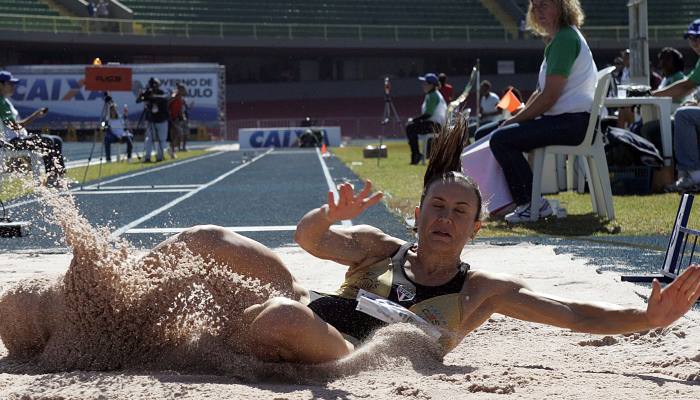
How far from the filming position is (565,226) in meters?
8.52

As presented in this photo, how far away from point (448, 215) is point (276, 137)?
34204mm

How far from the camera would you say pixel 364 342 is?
356 cm

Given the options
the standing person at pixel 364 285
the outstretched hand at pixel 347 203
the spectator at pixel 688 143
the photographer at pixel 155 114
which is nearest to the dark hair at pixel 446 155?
the standing person at pixel 364 285

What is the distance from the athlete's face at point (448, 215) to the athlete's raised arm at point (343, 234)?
0.18 metres

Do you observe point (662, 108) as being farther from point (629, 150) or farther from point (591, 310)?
point (591, 310)

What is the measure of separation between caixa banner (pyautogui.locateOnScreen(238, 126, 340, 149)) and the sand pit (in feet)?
107

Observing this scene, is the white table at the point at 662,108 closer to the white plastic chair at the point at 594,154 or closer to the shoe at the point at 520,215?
the white plastic chair at the point at 594,154

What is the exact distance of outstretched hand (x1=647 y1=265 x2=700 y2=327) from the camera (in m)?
3.25

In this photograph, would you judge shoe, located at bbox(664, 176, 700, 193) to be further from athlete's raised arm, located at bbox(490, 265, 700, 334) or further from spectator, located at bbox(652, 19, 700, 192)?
athlete's raised arm, located at bbox(490, 265, 700, 334)

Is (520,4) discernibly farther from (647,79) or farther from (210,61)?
(647,79)

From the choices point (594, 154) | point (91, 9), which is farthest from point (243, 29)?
point (594, 154)

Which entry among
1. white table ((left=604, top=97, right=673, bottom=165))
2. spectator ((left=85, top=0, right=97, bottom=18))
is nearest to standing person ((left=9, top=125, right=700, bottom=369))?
white table ((left=604, top=97, right=673, bottom=165))

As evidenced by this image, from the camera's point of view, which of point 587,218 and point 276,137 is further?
point 276,137

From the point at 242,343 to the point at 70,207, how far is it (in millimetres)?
855
